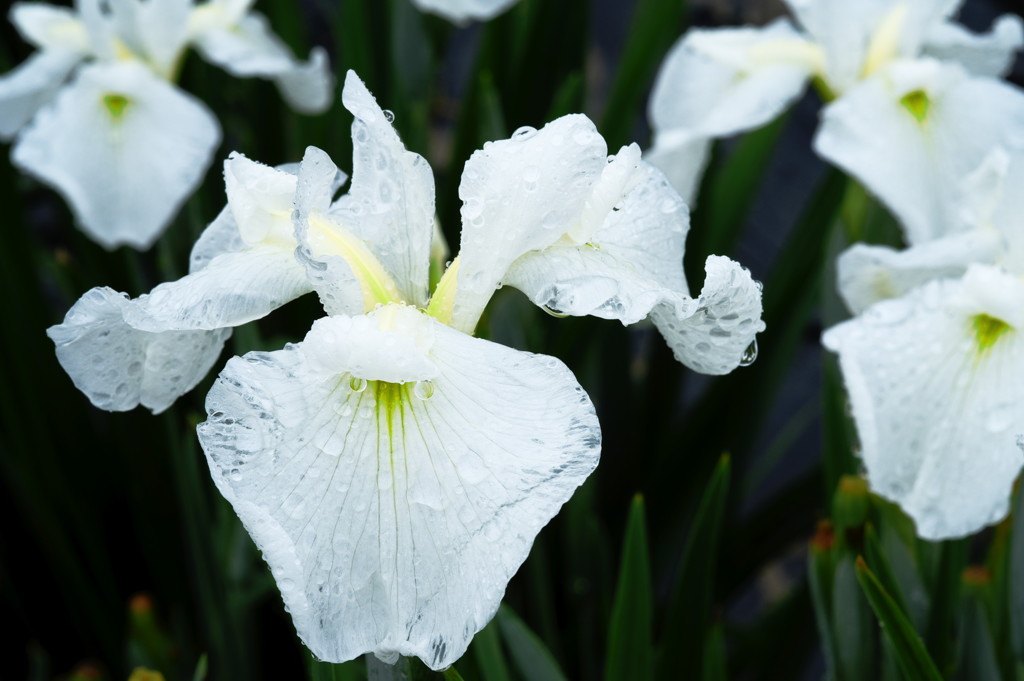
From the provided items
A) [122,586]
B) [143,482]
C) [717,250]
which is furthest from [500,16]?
[122,586]

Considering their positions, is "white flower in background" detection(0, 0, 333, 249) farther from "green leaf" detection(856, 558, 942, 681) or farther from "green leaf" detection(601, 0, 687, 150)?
"green leaf" detection(856, 558, 942, 681)

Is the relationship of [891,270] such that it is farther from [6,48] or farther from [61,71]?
[6,48]

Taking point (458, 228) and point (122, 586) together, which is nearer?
point (458, 228)

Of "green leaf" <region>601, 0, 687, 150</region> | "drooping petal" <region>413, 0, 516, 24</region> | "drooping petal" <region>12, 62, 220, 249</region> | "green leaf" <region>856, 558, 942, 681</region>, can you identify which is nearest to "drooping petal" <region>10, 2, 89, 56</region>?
"drooping petal" <region>12, 62, 220, 249</region>

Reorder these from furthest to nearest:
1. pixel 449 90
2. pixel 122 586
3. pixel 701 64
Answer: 1. pixel 449 90
2. pixel 122 586
3. pixel 701 64

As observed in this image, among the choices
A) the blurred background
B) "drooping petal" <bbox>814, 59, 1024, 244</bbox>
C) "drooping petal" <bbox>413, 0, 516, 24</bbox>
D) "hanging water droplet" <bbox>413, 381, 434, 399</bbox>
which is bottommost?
the blurred background

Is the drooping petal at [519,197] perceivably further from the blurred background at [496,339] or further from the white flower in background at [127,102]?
the white flower in background at [127,102]
